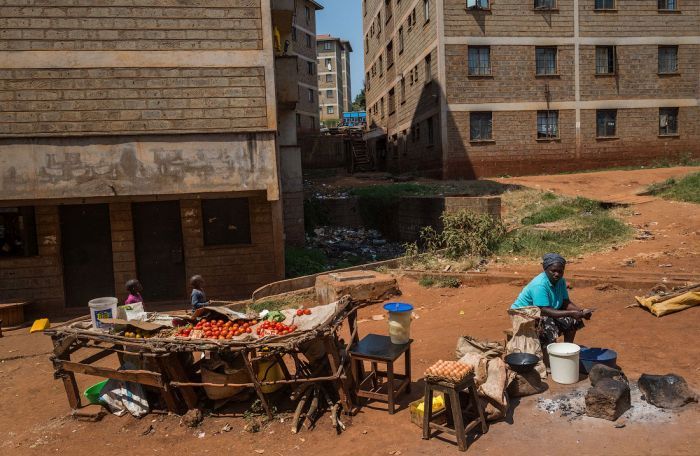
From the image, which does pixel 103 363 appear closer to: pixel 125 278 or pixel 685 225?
pixel 125 278

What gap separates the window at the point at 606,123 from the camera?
2278cm

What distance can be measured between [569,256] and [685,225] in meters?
3.65

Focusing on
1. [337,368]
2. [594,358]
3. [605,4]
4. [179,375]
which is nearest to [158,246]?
[179,375]

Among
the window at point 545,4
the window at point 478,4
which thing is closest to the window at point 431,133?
the window at point 478,4

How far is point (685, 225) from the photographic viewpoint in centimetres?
1254

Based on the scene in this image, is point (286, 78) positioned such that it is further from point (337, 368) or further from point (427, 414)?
point (427, 414)

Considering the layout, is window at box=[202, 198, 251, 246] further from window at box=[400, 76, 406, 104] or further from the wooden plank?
window at box=[400, 76, 406, 104]

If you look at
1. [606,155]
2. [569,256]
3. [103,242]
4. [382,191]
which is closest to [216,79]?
[103,242]

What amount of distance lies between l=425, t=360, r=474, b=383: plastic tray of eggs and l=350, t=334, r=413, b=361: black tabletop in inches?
23.7

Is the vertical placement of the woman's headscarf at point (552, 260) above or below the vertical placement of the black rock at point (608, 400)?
above

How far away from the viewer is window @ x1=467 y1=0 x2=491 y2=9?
21.4 m

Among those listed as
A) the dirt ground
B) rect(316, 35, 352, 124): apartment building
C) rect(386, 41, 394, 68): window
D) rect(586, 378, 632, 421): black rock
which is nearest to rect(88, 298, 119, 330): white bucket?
the dirt ground

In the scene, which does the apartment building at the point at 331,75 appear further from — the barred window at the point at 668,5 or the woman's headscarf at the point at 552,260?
the woman's headscarf at the point at 552,260

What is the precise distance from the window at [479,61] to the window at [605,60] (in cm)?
509
